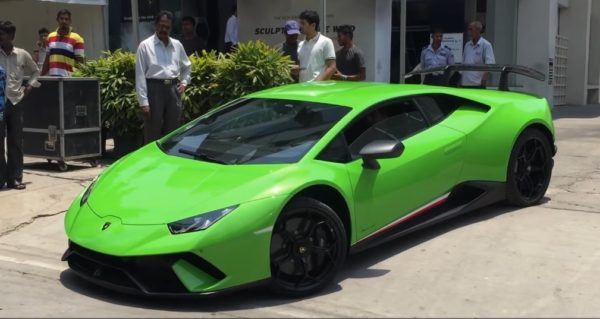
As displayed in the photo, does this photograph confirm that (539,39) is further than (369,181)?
Yes

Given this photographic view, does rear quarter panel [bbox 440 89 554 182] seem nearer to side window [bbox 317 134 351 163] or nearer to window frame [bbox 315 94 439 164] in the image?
window frame [bbox 315 94 439 164]

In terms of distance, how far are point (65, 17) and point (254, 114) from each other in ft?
15.0

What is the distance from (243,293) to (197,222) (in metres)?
0.69

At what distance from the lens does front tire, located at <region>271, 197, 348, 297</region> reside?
437 cm

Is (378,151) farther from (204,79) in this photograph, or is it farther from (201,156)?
(204,79)

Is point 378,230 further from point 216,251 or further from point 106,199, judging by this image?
point 106,199

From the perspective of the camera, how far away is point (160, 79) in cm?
784

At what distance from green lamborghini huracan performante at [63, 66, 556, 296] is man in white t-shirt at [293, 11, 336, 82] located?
2.19 metres

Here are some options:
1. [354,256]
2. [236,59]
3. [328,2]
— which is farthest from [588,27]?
[354,256]

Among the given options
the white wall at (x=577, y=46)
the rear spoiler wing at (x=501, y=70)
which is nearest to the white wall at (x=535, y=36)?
the white wall at (x=577, y=46)

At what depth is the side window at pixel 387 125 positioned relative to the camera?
16.7 ft

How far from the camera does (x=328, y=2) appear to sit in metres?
13.6

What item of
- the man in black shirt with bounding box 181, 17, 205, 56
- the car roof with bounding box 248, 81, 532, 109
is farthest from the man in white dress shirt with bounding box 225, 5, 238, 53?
the car roof with bounding box 248, 81, 532, 109

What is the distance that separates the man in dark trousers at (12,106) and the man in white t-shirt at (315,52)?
3.16m
